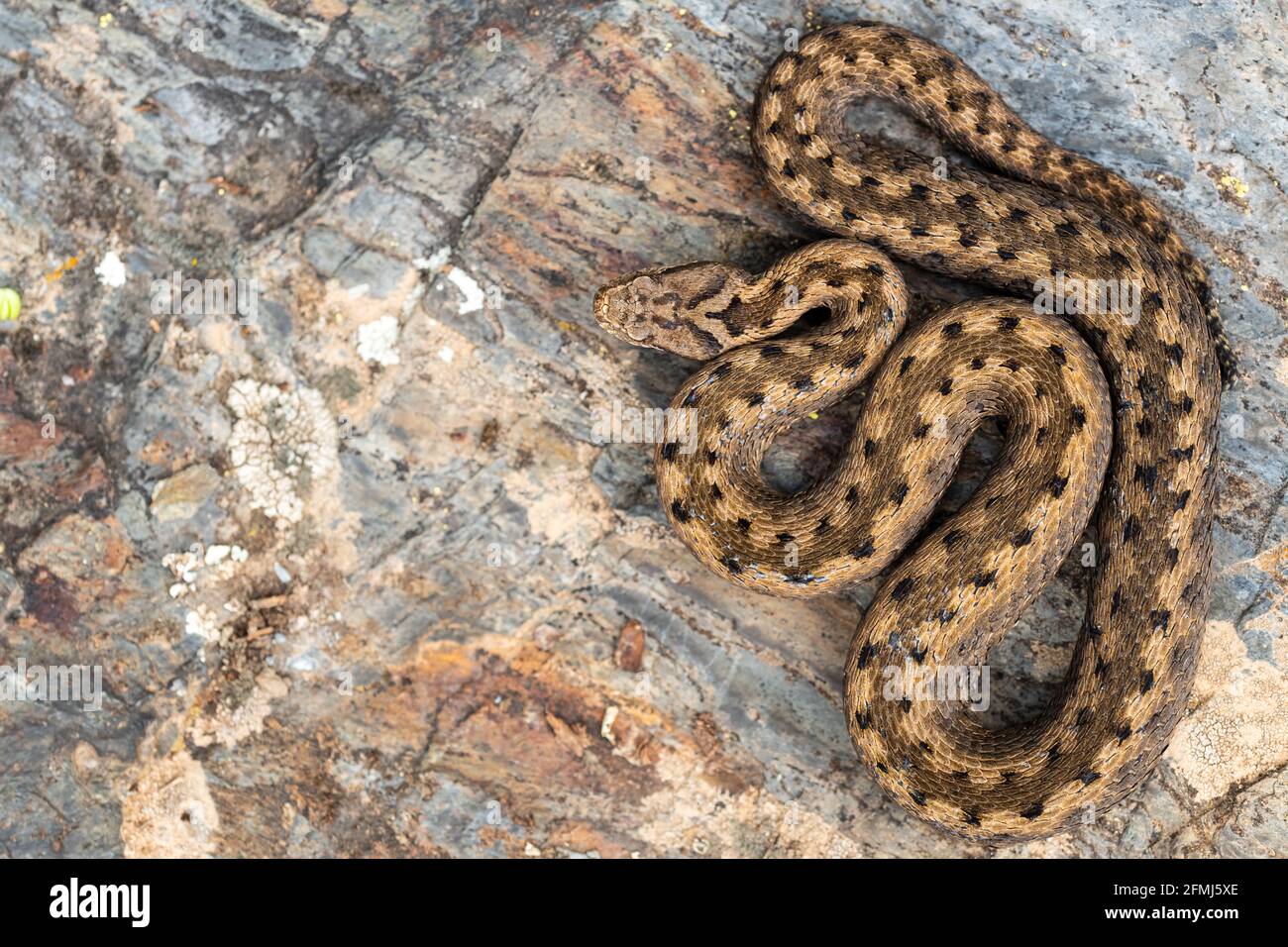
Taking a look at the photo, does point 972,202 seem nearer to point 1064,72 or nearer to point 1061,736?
point 1064,72

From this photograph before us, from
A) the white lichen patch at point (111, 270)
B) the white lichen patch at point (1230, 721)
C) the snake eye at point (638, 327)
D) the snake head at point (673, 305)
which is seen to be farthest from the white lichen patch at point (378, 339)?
the white lichen patch at point (1230, 721)

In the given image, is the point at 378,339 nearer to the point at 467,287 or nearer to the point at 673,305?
the point at 467,287

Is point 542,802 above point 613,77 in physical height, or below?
below

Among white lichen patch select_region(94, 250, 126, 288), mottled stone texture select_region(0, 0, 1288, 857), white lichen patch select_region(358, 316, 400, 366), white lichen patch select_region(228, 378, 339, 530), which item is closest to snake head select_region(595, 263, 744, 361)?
mottled stone texture select_region(0, 0, 1288, 857)

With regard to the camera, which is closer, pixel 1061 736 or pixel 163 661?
pixel 1061 736

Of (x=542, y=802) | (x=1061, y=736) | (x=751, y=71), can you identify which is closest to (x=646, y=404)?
(x=751, y=71)

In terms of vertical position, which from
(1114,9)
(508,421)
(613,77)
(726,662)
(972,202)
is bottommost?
(726,662)
